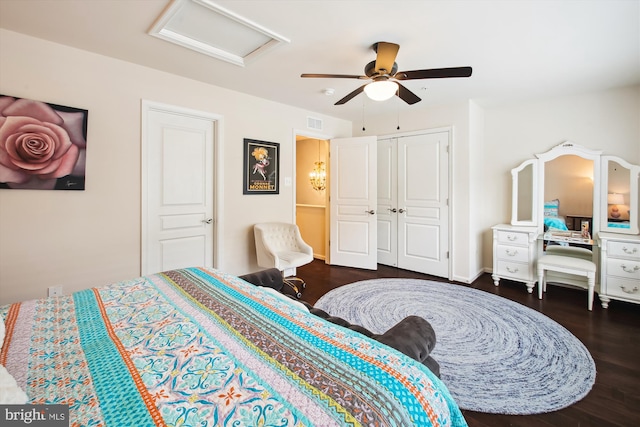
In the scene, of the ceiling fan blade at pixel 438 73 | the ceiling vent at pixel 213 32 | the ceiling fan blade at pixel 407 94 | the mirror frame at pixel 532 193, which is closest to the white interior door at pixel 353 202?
the ceiling fan blade at pixel 407 94

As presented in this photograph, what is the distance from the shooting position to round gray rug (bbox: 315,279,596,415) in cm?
176

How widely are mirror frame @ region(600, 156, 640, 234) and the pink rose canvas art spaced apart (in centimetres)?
553

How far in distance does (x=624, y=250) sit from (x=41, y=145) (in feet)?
18.2

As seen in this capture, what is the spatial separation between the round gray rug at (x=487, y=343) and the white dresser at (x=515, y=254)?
59 centimetres

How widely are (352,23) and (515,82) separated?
2.26 meters

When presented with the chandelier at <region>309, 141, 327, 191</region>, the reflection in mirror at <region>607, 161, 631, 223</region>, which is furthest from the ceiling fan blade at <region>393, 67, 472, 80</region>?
the chandelier at <region>309, 141, 327, 191</region>

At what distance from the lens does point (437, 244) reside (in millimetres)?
4160

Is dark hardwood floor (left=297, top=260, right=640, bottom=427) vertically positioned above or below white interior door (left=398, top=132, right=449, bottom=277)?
below

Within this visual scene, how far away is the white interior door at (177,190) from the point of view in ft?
9.71

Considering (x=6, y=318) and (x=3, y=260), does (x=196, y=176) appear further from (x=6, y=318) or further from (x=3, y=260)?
(x=6, y=318)

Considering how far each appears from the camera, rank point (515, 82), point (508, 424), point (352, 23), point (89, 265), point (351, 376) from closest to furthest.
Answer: point (351, 376) < point (508, 424) < point (352, 23) < point (89, 265) < point (515, 82)

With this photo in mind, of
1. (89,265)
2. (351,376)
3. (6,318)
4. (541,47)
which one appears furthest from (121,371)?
(541,47)

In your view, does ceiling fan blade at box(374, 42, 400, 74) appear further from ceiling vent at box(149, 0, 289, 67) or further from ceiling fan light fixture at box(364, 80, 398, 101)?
ceiling vent at box(149, 0, 289, 67)

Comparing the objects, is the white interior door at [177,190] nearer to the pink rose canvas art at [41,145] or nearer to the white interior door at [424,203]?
the pink rose canvas art at [41,145]
